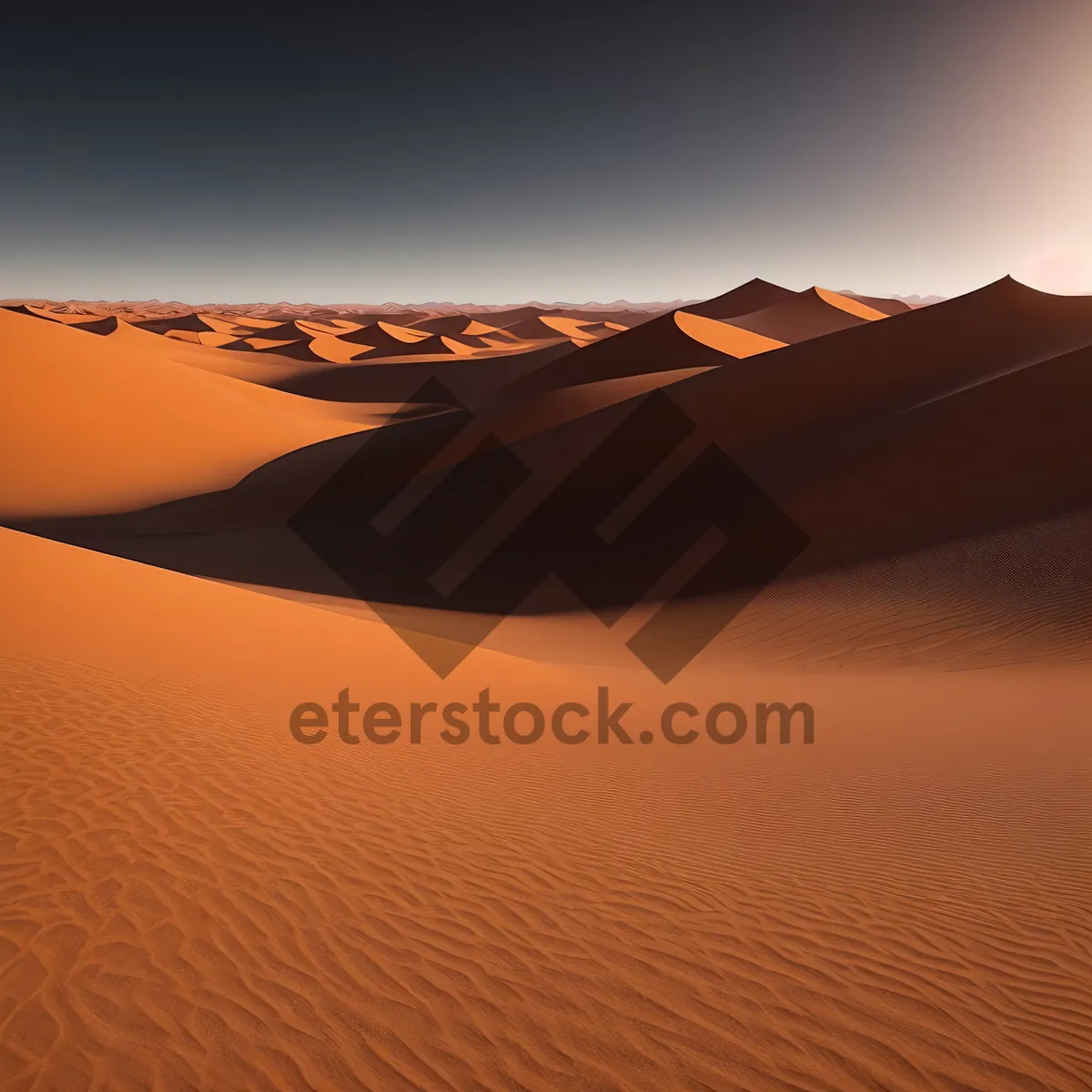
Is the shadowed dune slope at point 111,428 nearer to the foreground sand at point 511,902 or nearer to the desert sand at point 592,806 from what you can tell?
the desert sand at point 592,806

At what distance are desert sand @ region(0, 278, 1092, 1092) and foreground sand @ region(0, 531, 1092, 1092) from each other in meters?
0.02

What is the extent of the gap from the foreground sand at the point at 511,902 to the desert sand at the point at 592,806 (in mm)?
23

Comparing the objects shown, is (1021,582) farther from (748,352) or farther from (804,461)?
(748,352)

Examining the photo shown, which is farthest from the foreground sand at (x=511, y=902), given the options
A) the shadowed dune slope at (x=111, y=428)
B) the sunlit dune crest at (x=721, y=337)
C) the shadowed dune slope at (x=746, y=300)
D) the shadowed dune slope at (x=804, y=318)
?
the shadowed dune slope at (x=746, y=300)

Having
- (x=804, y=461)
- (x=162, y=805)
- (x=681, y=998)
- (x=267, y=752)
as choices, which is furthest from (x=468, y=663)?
(x=804, y=461)

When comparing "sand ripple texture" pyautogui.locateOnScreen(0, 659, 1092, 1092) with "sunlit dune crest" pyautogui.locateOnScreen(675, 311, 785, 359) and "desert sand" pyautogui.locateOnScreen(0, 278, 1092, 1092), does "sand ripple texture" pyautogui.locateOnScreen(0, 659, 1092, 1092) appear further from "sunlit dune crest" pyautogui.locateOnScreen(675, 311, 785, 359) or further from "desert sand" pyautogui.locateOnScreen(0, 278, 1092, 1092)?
"sunlit dune crest" pyautogui.locateOnScreen(675, 311, 785, 359)

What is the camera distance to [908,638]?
10.8 meters

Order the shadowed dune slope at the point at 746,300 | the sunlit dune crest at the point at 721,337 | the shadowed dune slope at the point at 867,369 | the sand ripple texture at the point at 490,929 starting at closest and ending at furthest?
the sand ripple texture at the point at 490,929 → the shadowed dune slope at the point at 867,369 → the sunlit dune crest at the point at 721,337 → the shadowed dune slope at the point at 746,300

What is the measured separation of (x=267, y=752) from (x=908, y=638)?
9554mm

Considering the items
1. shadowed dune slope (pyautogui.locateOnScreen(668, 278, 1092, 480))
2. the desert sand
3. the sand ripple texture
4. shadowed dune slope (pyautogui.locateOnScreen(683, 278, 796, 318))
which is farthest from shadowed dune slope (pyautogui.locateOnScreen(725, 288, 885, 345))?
the sand ripple texture

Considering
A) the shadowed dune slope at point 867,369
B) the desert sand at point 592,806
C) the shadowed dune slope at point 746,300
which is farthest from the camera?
the shadowed dune slope at point 746,300

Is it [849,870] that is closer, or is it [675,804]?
[849,870]

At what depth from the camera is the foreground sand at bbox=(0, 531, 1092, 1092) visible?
292cm

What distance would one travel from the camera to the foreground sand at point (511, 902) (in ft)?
9.58
